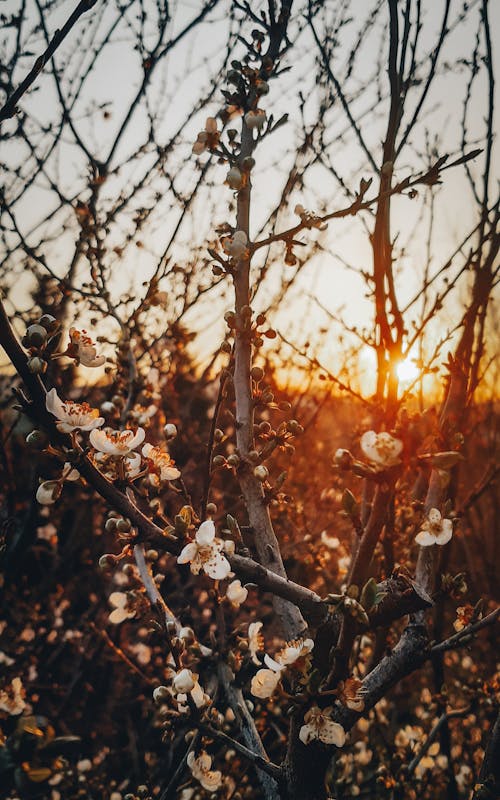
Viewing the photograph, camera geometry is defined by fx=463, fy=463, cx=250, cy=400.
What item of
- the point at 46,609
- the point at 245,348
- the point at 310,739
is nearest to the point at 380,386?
the point at 245,348

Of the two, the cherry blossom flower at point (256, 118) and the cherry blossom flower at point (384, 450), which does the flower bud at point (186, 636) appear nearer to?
the cherry blossom flower at point (384, 450)

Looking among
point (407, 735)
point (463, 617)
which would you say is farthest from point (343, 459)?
point (407, 735)

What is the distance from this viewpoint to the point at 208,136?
1936 mm

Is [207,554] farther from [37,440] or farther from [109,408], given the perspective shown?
[109,408]

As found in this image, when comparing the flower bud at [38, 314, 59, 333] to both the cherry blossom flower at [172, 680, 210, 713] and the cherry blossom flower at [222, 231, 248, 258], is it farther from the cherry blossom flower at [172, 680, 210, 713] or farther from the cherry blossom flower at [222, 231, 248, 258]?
the cherry blossom flower at [172, 680, 210, 713]

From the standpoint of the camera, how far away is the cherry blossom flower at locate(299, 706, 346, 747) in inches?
50.4

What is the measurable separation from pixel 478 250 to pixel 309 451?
5719 millimetres

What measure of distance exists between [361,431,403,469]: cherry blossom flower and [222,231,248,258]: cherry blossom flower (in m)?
1.05

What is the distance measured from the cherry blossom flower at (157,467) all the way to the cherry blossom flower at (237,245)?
2.65ft

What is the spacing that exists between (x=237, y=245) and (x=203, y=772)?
2171mm

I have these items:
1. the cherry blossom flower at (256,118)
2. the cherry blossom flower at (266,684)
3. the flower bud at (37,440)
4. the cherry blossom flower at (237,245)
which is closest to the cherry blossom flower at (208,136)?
the cherry blossom flower at (256,118)

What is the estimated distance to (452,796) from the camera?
2.89 meters

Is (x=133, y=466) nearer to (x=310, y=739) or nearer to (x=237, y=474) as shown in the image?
(x=237, y=474)

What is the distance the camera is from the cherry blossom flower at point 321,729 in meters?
1.28
